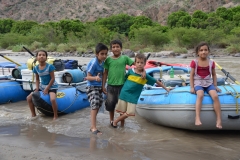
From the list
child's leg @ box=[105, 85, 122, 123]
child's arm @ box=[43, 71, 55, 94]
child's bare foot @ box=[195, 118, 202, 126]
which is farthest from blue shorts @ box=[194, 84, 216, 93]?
child's arm @ box=[43, 71, 55, 94]

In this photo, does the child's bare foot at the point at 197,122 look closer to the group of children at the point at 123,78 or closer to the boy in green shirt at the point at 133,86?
the group of children at the point at 123,78

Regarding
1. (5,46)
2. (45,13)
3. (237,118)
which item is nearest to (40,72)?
(237,118)

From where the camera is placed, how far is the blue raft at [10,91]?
7034mm

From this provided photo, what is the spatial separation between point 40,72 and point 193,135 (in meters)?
2.73

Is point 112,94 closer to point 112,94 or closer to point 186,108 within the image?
point 112,94

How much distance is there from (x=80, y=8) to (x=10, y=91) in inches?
2724

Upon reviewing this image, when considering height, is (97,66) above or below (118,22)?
below

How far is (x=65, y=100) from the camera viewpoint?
5.94 metres

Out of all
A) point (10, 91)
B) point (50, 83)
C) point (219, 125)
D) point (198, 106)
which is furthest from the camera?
point (10, 91)

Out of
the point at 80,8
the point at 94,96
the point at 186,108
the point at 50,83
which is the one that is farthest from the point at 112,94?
the point at 80,8

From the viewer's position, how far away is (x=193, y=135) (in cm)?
455

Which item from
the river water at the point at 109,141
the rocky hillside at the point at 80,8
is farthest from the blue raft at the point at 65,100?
the rocky hillside at the point at 80,8

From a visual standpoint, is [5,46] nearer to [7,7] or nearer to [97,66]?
[97,66]

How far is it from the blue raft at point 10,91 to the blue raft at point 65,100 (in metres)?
1.53
